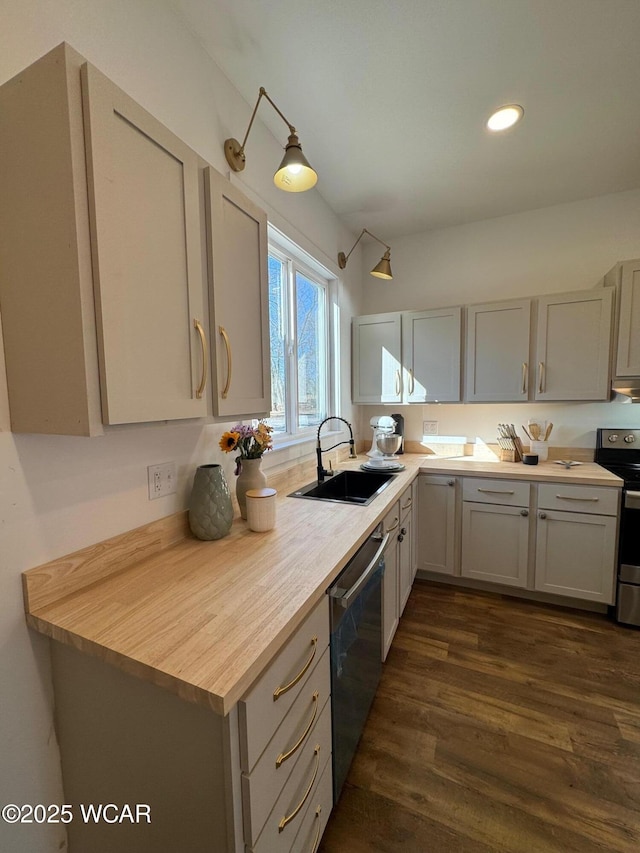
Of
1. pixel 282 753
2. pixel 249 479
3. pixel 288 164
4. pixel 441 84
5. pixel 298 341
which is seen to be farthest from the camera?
pixel 298 341

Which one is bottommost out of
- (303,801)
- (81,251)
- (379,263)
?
(303,801)

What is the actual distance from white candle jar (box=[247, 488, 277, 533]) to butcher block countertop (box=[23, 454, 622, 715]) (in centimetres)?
4

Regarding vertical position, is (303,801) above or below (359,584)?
below

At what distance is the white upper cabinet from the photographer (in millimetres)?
708

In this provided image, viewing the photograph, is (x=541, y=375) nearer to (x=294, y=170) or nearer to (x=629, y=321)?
(x=629, y=321)

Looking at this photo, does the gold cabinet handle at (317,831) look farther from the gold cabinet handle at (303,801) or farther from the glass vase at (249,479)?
the glass vase at (249,479)

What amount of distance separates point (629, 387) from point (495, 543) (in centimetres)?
131

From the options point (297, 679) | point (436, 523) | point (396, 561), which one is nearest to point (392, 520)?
point (396, 561)

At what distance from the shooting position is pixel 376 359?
2.94 metres

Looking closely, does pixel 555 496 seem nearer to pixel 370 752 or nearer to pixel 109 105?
pixel 370 752

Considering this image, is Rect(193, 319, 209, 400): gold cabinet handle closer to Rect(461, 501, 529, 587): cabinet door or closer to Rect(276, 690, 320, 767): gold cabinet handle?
Rect(276, 690, 320, 767): gold cabinet handle

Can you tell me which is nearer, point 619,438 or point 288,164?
point 288,164

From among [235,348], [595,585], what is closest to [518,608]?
[595,585]

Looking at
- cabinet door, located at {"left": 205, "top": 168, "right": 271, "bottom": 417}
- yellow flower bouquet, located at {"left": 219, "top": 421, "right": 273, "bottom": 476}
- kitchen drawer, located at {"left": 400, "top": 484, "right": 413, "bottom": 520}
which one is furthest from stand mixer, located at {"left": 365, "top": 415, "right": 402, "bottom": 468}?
cabinet door, located at {"left": 205, "top": 168, "right": 271, "bottom": 417}
